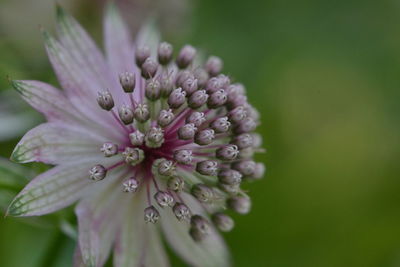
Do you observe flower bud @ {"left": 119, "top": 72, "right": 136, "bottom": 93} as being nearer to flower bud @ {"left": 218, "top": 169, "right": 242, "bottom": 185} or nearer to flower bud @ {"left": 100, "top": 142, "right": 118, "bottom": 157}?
flower bud @ {"left": 100, "top": 142, "right": 118, "bottom": 157}

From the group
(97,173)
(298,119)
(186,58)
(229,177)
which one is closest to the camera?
(97,173)

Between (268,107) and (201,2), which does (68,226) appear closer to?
(268,107)

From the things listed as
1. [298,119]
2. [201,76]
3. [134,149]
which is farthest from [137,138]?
[298,119]

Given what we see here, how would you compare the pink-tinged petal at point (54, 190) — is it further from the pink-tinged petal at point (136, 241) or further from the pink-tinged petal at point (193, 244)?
the pink-tinged petal at point (193, 244)

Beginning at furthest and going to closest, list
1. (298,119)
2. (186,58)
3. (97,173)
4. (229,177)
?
(298,119), (186,58), (229,177), (97,173)

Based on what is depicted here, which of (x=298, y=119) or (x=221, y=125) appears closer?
(x=221, y=125)

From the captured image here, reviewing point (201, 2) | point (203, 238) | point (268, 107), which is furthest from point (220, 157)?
point (201, 2)

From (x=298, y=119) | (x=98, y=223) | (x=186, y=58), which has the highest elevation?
(x=298, y=119)

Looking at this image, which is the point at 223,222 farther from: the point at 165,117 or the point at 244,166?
the point at 165,117
